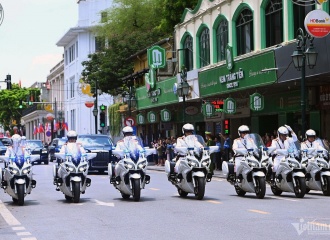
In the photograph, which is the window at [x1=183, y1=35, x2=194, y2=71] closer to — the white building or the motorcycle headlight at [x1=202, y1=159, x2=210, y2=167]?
the motorcycle headlight at [x1=202, y1=159, x2=210, y2=167]

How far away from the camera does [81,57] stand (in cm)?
8606

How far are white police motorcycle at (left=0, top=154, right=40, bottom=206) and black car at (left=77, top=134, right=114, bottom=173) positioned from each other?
52.0 feet

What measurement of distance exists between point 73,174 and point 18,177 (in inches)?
50.6

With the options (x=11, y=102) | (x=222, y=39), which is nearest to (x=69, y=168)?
(x=222, y=39)

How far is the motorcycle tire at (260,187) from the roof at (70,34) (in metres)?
68.7

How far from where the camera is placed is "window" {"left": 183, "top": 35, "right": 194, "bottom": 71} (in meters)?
45.9

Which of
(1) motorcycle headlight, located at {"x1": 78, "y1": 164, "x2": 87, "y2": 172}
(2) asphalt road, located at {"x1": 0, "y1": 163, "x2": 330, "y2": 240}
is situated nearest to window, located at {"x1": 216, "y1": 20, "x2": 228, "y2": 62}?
(2) asphalt road, located at {"x1": 0, "y1": 163, "x2": 330, "y2": 240}

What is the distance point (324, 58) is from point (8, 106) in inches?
3860

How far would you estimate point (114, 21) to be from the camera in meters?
67.7

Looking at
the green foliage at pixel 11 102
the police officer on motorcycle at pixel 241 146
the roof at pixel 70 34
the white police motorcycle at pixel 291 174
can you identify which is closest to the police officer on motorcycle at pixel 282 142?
the white police motorcycle at pixel 291 174

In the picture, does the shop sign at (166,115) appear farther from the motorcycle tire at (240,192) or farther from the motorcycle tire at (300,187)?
the motorcycle tire at (300,187)

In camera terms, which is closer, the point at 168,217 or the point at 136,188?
the point at 168,217

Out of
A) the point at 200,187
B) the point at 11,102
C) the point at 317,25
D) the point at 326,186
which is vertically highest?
the point at 11,102

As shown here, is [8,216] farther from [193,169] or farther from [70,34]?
[70,34]
